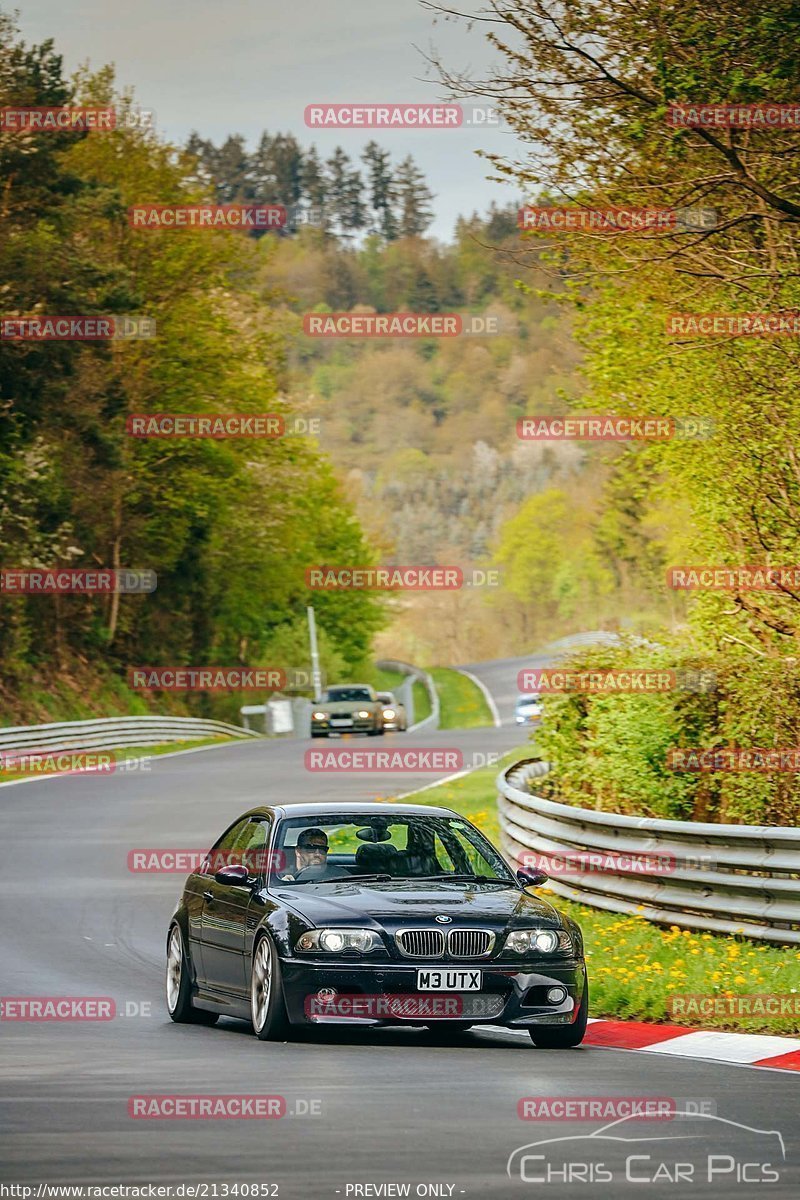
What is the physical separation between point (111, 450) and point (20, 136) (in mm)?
9973

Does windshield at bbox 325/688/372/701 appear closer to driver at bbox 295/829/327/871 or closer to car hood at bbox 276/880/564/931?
driver at bbox 295/829/327/871

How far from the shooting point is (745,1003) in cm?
1177

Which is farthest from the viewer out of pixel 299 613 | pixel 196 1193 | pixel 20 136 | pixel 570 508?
pixel 570 508

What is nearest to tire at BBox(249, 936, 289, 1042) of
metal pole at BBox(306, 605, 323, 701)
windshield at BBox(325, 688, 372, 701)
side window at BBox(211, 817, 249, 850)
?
side window at BBox(211, 817, 249, 850)

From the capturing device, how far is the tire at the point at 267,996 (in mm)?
10656

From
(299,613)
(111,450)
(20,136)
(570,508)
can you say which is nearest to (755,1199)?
(20,136)

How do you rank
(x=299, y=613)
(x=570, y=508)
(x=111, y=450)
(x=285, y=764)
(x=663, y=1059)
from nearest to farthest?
1. (x=663, y=1059)
2. (x=285, y=764)
3. (x=111, y=450)
4. (x=299, y=613)
5. (x=570, y=508)

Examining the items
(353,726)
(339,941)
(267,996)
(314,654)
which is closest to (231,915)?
(267,996)

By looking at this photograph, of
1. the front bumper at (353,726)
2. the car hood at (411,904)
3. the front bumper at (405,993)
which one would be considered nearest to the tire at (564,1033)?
the front bumper at (405,993)

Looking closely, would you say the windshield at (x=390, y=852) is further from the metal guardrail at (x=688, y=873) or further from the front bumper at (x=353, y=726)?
the front bumper at (x=353, y=726)

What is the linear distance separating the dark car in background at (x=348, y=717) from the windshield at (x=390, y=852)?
45368mm

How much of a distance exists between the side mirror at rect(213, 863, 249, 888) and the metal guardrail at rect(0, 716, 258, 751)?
29149 mm

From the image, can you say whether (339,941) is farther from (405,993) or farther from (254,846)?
(254,846)

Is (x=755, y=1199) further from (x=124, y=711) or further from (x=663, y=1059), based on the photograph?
(x=124, y=711)
